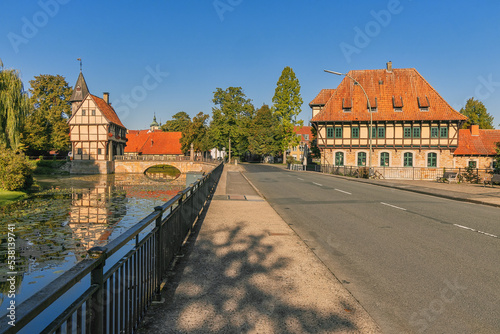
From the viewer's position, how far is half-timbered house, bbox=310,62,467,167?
133ft

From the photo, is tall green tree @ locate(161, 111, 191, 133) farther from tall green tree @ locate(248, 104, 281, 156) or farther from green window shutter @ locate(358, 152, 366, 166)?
green window shutter @ locate(358, 152, 366, 166)

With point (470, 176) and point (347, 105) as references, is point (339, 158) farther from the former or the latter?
point (470, 176)

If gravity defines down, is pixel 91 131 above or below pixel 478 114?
below

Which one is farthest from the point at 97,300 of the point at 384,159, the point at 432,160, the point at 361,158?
the point at 432,160

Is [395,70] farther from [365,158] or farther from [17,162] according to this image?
[17,162]

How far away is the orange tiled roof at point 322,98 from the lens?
50.6 metres

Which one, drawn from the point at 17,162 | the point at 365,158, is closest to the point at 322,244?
the point at 17,162

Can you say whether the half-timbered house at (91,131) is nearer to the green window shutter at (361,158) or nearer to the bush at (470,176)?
the green window shutter at (361,158)

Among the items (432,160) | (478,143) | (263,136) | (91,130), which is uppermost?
(263,136)

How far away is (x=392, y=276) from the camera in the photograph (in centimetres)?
540

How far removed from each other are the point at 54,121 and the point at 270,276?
74159mm

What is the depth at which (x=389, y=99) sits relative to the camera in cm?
4216

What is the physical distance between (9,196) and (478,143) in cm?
4897

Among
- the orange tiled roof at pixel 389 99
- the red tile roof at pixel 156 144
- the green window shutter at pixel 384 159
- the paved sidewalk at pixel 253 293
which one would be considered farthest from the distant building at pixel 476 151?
the red tile roof at pixel 156 144
